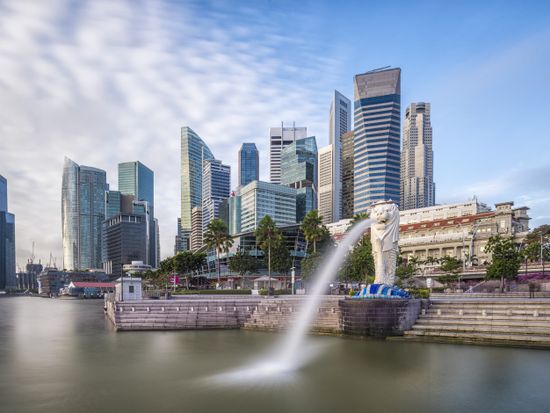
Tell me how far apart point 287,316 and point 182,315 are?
10.5m

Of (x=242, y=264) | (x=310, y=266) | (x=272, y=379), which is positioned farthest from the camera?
(x=242, y=264)

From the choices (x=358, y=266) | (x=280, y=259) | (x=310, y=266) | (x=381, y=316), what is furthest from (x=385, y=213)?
(x=280, y=259)

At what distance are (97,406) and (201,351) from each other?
484 inches

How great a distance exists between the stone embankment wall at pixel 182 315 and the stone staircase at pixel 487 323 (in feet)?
56.6

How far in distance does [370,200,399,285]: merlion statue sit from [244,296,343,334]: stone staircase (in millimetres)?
4744

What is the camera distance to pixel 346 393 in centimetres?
1945

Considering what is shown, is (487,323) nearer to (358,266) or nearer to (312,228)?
(358,266)

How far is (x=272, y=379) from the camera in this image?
21734mm

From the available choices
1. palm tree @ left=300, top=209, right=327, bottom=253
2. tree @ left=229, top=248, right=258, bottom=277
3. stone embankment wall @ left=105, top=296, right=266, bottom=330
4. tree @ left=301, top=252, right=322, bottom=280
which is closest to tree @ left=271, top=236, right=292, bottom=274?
tree @ left=229, top=248, right=258, bottom=277

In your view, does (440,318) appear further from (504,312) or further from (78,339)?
(78,339)

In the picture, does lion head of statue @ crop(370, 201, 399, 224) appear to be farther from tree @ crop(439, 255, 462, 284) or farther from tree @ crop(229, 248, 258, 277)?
tree @ crop(229, 248, 258, 277)

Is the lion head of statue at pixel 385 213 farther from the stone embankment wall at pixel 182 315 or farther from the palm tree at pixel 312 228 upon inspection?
the palm tree at pixel 312 228

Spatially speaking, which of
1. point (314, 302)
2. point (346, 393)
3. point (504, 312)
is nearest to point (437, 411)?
point (346, 393)

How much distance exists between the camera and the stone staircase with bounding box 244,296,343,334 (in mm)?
36688
